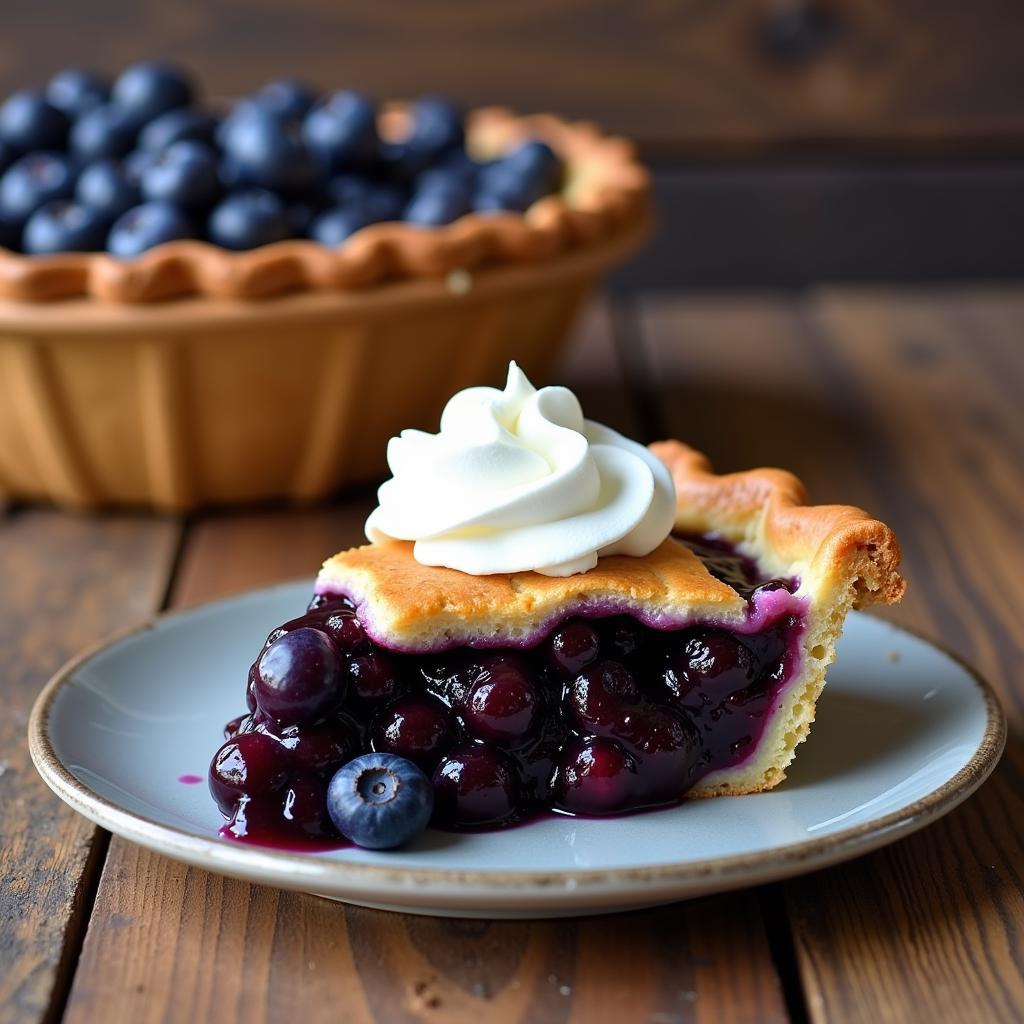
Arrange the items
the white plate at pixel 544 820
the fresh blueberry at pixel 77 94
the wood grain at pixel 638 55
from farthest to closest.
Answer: the wood grain at pixel 638 55
the fresh blueberry at pixel 77 94
the white plate at pixel 544 820

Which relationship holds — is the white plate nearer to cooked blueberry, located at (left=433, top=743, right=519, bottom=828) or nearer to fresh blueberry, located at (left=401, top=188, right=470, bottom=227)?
cooked blueberry, located at (left=433, top=743, right=519, bottom=828)

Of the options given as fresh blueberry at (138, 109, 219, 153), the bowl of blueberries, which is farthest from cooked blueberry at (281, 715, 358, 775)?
fresh blueberry at (138, 109, 219, 153)

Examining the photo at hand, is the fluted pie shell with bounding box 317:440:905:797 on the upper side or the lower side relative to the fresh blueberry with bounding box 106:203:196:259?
upper

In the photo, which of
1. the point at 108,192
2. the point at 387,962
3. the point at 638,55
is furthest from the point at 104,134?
the point at 638,55

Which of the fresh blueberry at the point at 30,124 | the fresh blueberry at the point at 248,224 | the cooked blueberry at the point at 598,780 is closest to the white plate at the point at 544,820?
the cooked blueberry at the point at 598,780

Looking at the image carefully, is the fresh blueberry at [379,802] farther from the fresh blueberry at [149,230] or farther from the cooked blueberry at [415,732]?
the fresh blueberry at [149,230]

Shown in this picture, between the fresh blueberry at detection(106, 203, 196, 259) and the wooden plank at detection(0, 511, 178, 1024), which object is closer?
the wooden plank at detection(0, 511, 178, 1024)

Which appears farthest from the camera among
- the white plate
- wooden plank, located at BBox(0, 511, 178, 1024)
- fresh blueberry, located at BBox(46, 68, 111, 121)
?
fresh blueberry, located at BBox(46, 68, 111, 121)
